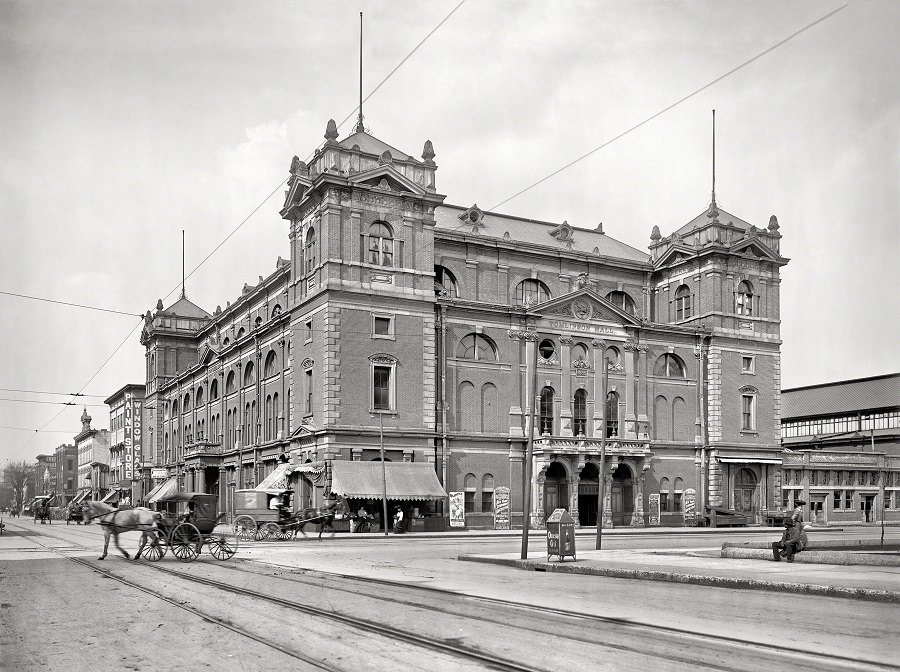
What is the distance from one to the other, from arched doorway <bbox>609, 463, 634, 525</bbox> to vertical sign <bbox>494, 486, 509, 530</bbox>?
727 centimetres

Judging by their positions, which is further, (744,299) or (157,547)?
(744,299)

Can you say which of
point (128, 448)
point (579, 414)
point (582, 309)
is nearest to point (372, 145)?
point (582, 309)

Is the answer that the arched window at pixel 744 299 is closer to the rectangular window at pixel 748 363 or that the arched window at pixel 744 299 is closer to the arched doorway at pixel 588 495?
the rectangular window at pixel 748 363

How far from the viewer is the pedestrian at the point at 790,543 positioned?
23.4 m

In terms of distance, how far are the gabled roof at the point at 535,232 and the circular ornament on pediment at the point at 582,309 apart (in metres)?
5.82

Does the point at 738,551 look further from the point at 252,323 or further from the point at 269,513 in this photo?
the point at 252,323

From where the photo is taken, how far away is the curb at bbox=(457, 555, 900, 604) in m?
15.9

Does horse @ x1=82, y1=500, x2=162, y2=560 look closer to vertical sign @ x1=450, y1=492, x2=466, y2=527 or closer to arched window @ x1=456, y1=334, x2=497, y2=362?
vertical sign @ x1=450, y1=492, x2=466, y2=527

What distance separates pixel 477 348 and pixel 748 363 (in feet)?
68.8

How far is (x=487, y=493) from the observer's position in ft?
181

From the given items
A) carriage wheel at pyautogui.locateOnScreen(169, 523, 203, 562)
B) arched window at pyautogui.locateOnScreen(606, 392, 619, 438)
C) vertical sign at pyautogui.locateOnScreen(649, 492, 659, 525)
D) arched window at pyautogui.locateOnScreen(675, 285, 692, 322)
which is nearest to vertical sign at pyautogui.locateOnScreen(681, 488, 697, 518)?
vertical sign at pyautogui.locateOnScreen(649, 492, 659, 525)

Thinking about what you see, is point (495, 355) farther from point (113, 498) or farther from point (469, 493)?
point (113, 498)

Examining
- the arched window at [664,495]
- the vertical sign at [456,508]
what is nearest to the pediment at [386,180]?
the vertical sign at [456,508]

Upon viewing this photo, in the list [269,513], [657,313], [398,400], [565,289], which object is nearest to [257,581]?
[269,513]
